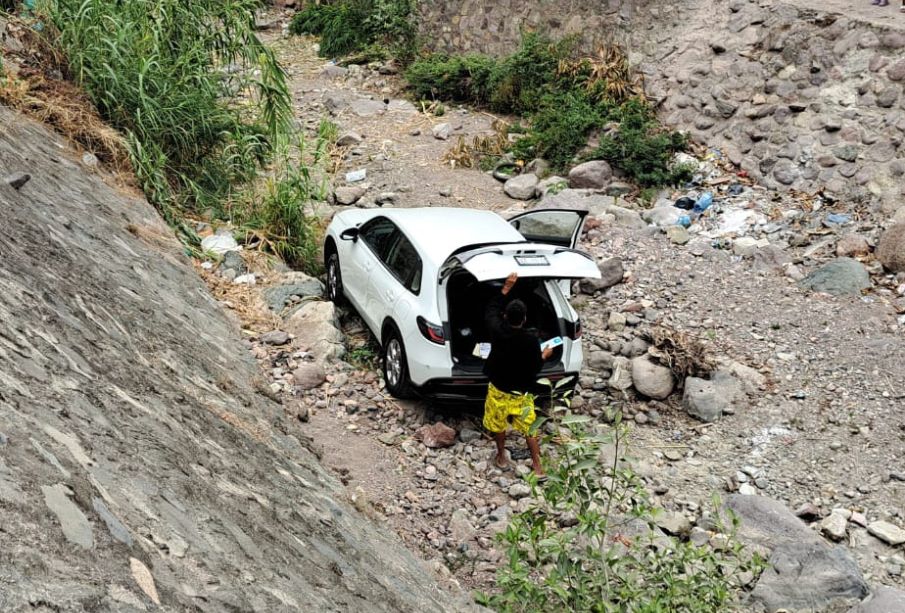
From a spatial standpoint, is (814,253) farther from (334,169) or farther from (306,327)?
(334,169)

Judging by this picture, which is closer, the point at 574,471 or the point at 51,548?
the point at 51,548

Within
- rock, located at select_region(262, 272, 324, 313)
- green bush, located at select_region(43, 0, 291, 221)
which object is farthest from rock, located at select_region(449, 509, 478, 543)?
green bush, located at select_region(43, 0, 291, 221)

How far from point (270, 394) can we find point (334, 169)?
704 cm

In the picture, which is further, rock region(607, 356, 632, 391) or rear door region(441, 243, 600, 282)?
rock region(607, 356, 632, 391)

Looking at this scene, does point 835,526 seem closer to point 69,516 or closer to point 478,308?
point 478,308

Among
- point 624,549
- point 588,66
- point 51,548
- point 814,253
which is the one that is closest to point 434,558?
point 624,549

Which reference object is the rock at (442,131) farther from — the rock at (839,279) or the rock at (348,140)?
the rock at (839,279)

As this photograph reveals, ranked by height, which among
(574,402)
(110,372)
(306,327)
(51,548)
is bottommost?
(574,402)

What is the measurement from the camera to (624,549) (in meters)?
6.19

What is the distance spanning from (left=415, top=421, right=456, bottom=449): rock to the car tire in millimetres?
369

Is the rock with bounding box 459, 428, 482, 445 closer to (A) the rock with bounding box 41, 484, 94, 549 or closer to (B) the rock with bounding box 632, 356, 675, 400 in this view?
(B) the rock with bounding box 632, 356, 675, 400

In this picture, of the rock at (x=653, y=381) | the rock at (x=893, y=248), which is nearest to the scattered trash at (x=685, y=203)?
the rock at (x=893, y=248)

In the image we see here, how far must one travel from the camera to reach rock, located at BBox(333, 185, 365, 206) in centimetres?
1248

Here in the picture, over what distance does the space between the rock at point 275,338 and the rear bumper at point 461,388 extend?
1605 millimetres
